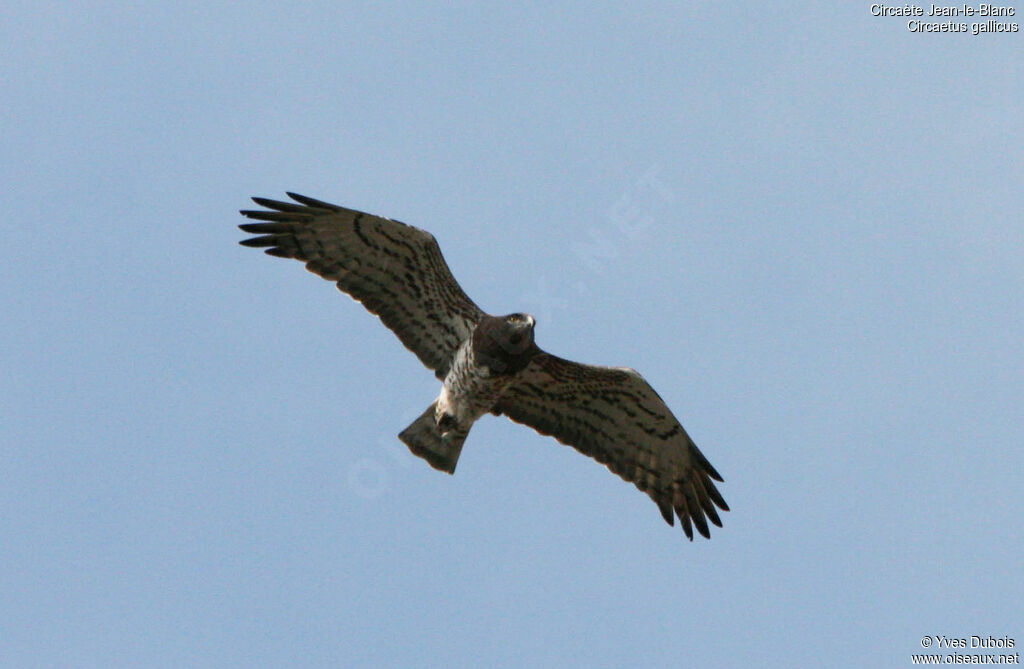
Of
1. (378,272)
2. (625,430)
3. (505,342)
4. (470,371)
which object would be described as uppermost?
(378,272)

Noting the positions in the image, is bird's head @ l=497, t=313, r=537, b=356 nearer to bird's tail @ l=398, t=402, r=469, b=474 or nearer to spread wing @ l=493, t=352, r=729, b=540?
spread wing @ l=493, t=352, r=729, b=540

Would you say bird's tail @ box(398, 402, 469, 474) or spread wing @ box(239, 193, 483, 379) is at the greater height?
spread wing @ box(239, 193, 483, 379)

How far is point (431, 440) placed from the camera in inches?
442

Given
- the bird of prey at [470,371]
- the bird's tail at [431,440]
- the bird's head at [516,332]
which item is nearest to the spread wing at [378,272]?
the bird of prey at [470,371]

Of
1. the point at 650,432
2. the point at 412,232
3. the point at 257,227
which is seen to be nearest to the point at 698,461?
the point at 650,432

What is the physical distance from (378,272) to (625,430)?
2856 mm

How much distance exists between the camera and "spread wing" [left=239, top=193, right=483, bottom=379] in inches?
437

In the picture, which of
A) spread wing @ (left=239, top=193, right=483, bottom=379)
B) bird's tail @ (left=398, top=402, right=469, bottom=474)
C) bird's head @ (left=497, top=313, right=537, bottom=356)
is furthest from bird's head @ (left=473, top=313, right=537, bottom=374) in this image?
bird's tail @ (left=398, top=402, right=469, bottom=474)

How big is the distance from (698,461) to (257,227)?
15.9 ft

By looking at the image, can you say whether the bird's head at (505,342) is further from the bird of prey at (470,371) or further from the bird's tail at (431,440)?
the bird's tail at (431,440)

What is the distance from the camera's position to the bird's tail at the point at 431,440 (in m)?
11.2

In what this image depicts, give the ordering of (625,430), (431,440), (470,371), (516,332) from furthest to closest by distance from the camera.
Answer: (625,430)
(431,440)
(470,371)
(516,332)

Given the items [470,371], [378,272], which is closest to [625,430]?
[470,371]

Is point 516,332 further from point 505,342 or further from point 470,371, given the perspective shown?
point 470,371
